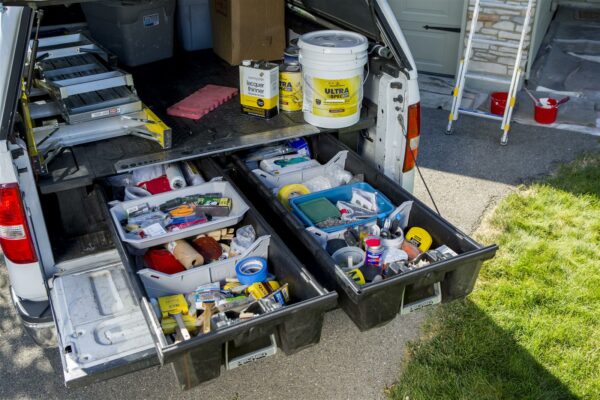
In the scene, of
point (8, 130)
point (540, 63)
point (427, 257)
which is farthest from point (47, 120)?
point (540, 63)

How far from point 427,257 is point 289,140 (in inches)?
56.4

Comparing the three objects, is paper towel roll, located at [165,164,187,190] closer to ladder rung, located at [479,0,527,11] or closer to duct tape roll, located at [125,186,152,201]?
duct tape roll, located at [125,186,152,201]

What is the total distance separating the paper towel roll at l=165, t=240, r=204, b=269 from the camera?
2900 millimetres

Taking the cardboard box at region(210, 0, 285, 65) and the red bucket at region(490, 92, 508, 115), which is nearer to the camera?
the cardboard box at region(210, 0, 285, 65)

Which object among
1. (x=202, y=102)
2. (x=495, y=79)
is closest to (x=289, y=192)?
(x=202, y=102)

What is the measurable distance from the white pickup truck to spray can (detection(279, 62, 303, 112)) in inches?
3.3

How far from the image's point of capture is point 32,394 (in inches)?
128

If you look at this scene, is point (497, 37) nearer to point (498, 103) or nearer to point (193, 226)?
point (498, 103)

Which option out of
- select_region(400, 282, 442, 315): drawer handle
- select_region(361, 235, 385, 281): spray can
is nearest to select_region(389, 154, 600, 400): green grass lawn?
select_region(400, 282, 442, 315): drawer handle

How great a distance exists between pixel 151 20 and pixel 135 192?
2119 millimetres

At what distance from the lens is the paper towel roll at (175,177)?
11.2ft

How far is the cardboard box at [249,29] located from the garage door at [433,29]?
2.69 meters

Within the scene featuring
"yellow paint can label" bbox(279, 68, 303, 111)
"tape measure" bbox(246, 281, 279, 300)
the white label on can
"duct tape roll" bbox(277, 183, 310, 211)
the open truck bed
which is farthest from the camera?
the white label on can

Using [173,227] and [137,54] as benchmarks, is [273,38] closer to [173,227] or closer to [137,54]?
[137,54]
